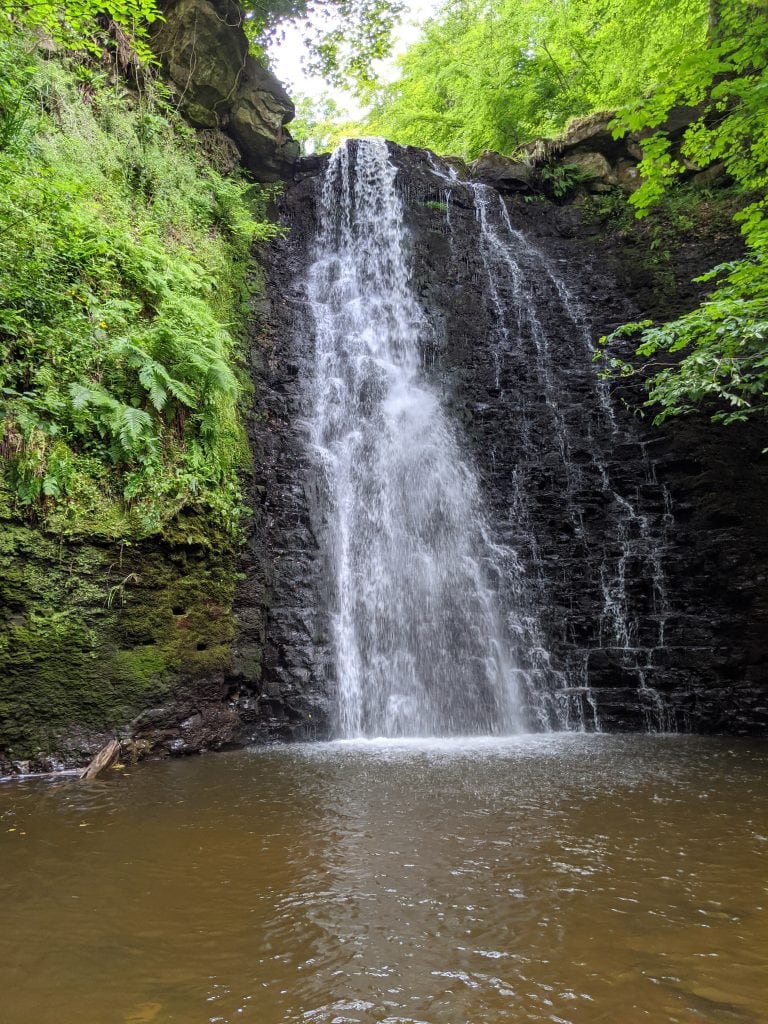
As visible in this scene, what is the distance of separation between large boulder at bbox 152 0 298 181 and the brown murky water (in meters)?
11.3

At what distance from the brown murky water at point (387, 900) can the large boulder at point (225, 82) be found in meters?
11.3

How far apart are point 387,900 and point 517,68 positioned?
61.0 ft

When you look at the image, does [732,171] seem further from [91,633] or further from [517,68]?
[517,68]

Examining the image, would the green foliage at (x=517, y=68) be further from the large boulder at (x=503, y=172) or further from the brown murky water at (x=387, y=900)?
the brown murky water at (x=387, y=900)

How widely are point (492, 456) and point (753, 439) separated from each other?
3.67 m

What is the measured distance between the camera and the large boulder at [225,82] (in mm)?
10266

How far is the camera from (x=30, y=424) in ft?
17.3

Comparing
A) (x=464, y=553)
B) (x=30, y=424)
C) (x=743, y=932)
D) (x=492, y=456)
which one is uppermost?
(x=492, y=456)

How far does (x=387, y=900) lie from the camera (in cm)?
265

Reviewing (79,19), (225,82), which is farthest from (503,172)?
(79,19)

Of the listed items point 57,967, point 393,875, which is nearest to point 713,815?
point 393,875

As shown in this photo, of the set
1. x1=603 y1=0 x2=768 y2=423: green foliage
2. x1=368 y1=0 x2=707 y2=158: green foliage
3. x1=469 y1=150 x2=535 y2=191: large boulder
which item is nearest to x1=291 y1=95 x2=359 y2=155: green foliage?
x1=368 y1=0 x2=707 y2=158: green foliage

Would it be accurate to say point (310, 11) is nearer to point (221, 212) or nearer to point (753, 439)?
point (221, 212)

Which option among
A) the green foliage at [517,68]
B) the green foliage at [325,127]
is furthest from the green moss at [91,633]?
the green foliage at [325,127]
